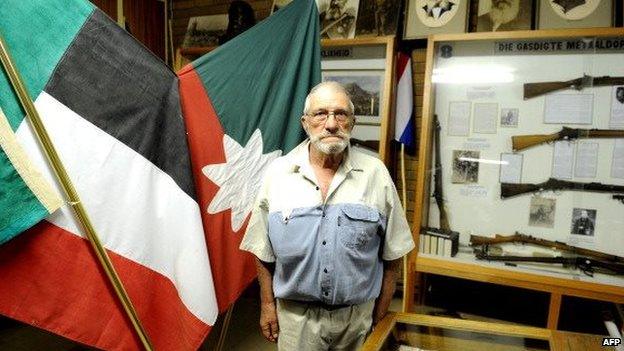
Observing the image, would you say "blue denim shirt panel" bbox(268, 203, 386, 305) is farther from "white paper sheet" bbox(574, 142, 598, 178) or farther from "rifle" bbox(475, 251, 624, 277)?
"white paper sheet" bbox(574, 142, 598, 178)

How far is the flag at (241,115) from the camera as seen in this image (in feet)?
6.01

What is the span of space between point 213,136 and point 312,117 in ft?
1.52

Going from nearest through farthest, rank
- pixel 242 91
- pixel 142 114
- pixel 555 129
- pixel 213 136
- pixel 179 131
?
1. pixel 142 114
2. pixel 179 131
3. pixel 213 136
4. pixel 242 91
5. pixel 555 129

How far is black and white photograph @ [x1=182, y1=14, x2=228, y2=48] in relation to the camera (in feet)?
12.8

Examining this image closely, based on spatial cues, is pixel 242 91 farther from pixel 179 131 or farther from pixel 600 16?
pixel 600 16

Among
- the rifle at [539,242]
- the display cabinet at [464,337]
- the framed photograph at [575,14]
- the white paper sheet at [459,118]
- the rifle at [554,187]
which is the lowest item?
the display cabinet at [464,337]

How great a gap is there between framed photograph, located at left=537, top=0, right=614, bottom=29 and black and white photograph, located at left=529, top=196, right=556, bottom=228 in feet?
3.70

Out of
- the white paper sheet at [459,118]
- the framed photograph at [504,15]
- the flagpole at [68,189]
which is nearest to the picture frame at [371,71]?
the white paper sheet at [459,118]

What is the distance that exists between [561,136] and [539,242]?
651 millimetres

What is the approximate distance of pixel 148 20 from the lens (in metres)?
4.04

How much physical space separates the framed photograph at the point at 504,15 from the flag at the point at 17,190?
2.85 m

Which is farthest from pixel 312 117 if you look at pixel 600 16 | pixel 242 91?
pixel 600 16

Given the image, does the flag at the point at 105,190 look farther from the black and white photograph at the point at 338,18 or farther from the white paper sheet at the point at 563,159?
the white paper sheet at the point at 563,159

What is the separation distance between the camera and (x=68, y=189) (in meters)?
1.28
